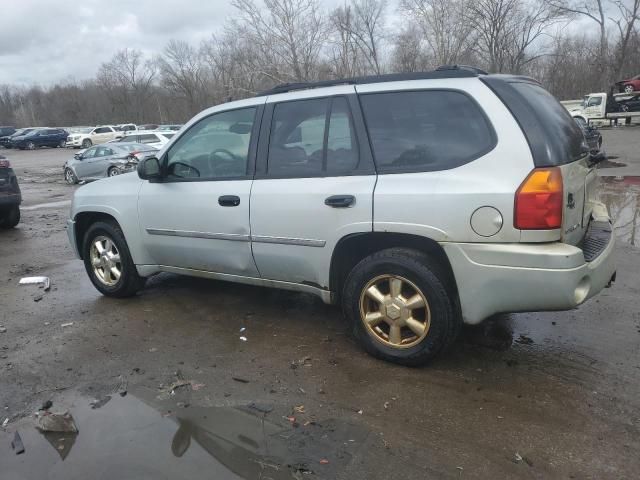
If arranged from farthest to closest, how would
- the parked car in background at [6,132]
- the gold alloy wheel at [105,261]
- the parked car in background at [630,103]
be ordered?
1. the parked car in background at [6,132]
2. the parked car in background at [630,103]
3. the gold alloy wheel at [105,261]

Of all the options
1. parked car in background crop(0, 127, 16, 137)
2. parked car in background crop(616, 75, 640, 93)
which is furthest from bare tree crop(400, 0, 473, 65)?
parked car in background crop(0, 127, 16, 137)

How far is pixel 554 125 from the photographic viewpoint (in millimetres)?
3256

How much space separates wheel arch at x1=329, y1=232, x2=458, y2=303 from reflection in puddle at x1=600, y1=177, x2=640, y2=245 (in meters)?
4.43

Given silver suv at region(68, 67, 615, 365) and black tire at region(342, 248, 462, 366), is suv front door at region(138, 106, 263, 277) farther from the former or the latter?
black tire at region(342, 248, 462, 366)

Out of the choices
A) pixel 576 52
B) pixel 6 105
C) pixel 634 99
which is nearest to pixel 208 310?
pixel 634 99

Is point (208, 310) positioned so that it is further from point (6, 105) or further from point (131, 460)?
point (6, 105)

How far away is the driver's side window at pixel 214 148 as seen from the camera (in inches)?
164

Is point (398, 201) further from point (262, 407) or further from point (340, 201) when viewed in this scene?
point (262, 407)

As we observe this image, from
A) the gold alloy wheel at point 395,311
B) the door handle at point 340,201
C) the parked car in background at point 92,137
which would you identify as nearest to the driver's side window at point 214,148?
the door handle at point 340,201

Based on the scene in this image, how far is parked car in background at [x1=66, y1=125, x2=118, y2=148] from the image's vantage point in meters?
41.0

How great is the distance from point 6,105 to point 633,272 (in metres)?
112

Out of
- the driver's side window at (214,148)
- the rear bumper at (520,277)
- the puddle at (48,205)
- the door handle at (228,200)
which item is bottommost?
the puddle at (48,205)

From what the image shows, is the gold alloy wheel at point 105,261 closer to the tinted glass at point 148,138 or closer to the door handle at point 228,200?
the door handle at point 228,200

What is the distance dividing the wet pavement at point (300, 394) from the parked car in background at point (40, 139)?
1829 inches
